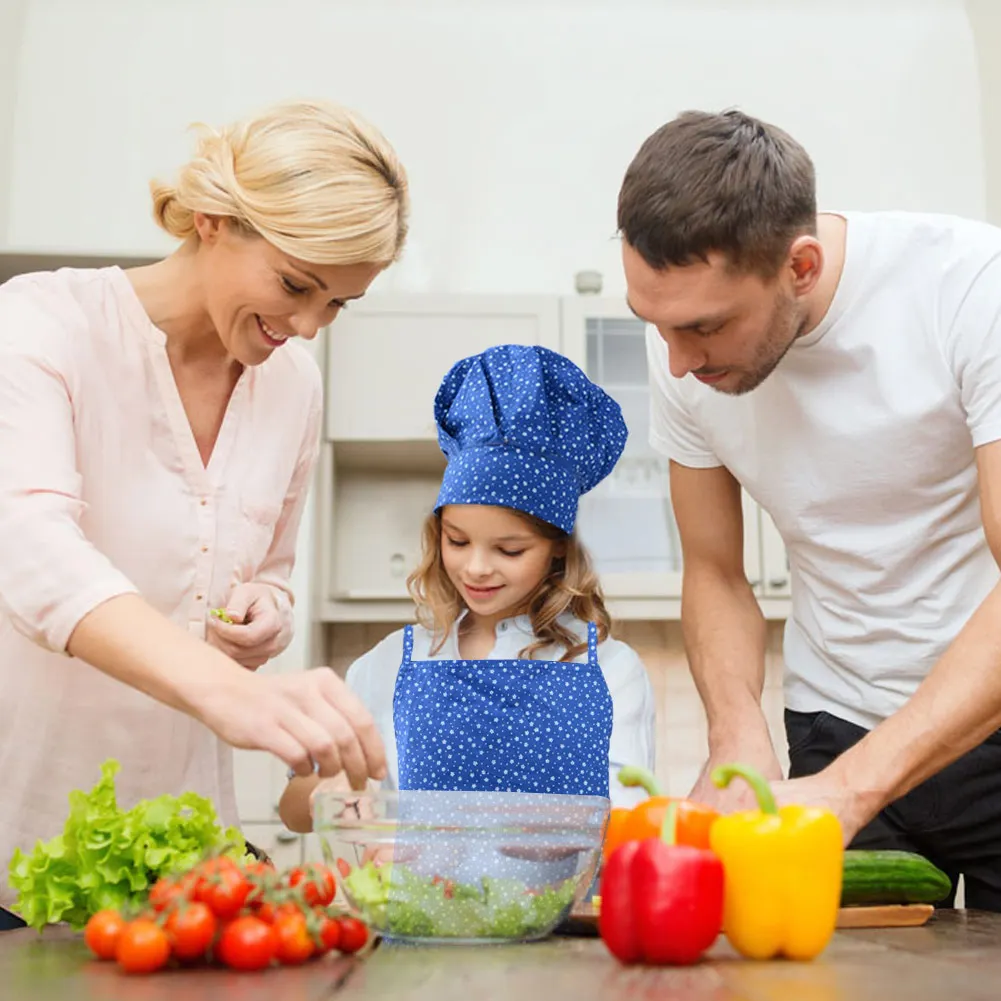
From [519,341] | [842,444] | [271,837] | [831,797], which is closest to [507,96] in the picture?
[519,341]

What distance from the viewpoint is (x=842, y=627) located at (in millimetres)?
1664

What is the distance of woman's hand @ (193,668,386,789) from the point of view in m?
1.02

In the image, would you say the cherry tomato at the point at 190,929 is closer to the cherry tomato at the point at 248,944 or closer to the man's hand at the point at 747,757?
the cherry tomato at the point at 248,944

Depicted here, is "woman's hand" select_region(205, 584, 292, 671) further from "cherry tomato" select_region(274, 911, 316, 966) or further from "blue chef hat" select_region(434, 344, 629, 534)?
"cherry tomato" select_region(274, 911, 316, 966)

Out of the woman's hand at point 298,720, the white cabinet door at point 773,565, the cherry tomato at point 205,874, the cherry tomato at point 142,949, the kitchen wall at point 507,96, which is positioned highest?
the kitchen wall at point 507,96

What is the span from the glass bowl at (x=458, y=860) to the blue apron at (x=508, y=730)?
23.8 inches

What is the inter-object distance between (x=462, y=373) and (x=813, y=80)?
2.30 metres

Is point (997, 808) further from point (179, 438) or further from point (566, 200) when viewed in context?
point (566, 200)

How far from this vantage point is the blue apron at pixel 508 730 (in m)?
1.69

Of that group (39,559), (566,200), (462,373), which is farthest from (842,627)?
(566,200)

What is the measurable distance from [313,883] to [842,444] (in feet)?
2.94

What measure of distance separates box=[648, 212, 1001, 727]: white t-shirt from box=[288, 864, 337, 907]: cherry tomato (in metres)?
0.84

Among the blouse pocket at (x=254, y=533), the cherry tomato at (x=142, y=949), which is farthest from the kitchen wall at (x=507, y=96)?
the cherry tomato at (x=142, y=949)

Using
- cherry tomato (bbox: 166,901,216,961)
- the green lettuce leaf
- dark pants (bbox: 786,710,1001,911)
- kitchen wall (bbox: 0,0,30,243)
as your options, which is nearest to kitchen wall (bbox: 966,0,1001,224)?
dark pants (bbox: 786,710,1001,911)
